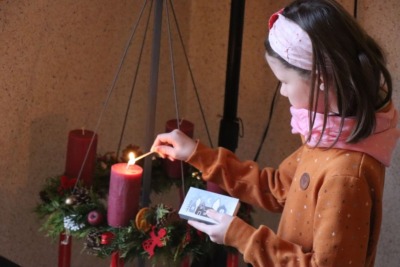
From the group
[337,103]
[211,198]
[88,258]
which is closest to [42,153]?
[88,258]

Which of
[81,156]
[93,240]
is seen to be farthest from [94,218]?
[81,156]

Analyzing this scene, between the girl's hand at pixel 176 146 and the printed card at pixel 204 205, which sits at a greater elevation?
the girl's hand at pixel 176 146

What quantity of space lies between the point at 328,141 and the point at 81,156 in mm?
551

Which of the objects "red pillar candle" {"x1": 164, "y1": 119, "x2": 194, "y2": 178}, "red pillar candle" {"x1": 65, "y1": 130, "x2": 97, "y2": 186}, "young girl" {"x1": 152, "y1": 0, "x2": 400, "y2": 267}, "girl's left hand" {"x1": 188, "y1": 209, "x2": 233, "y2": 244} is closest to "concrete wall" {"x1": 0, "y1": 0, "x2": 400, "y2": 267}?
"red pillar candle" {"x1": 65, "y1": 130, "x2": 97, "y2": 186}

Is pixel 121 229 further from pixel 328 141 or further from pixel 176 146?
pixel 328 141

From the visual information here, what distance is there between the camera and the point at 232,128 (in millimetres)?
1554

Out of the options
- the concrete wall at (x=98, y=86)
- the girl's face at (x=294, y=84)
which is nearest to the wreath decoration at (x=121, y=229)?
the concrete wall at (x=98, y=86)

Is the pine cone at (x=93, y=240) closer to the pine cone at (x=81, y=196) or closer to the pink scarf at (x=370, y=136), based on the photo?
the pine cone at (x=81, y=196)

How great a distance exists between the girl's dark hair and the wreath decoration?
345 millimetres

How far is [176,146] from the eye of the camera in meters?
1.33

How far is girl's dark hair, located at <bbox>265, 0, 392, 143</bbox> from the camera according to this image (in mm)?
1056

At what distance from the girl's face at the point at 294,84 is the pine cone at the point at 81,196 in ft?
1.53

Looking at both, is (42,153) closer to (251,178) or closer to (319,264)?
(251,178)

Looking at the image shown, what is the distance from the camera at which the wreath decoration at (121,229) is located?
122cm
